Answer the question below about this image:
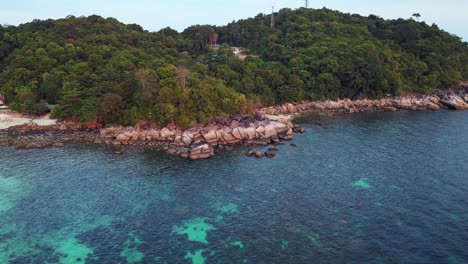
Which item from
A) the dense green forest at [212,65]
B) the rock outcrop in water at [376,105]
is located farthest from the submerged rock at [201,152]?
the rock outcrop in water at [376,105]

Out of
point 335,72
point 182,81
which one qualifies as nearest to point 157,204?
point 182,81

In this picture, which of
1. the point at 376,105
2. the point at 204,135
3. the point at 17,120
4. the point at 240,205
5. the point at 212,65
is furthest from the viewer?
the point at 376,105

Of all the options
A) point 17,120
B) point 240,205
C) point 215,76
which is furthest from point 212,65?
point 240,205

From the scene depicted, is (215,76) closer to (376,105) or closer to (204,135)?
(204,135)

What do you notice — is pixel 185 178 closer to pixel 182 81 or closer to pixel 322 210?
pixel 322 210

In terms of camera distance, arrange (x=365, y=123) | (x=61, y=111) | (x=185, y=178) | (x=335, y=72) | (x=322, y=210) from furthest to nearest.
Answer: (x=335, y=72) < (x=365, y=123) < (x=61, y=111) < (x=185, y=178) < (x=322, y=210)
